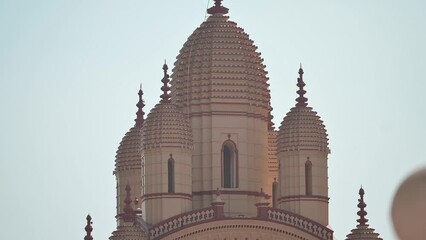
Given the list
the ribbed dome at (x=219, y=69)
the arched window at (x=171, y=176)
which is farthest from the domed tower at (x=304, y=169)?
the arched window at (x=171, y=176)

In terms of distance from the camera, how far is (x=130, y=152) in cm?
4544

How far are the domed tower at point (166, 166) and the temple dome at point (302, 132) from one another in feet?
11.7

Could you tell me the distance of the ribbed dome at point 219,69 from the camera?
134 feet

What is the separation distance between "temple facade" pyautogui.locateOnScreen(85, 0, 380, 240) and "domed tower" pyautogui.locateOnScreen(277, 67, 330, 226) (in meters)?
0.03

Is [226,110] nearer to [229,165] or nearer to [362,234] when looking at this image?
[229,165]

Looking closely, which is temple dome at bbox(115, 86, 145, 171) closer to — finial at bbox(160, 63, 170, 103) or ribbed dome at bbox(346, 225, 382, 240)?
finial at bbox(160, 63, 170, 103)

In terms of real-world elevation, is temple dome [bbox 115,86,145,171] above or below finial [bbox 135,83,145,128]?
below

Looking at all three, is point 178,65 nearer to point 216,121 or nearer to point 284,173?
point 216,121

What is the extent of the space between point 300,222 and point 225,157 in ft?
11.6

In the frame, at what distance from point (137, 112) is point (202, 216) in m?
10.1

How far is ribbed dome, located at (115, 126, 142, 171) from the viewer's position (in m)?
45.2

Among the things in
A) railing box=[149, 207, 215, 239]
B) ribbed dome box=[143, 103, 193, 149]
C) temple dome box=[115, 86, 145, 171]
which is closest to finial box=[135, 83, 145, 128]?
temple dome box=[115, 86, 145, 171]

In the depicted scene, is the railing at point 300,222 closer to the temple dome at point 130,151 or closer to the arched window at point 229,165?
the arched window at point 229,165

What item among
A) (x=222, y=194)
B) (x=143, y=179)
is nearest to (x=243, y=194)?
(x=222, y=194)
